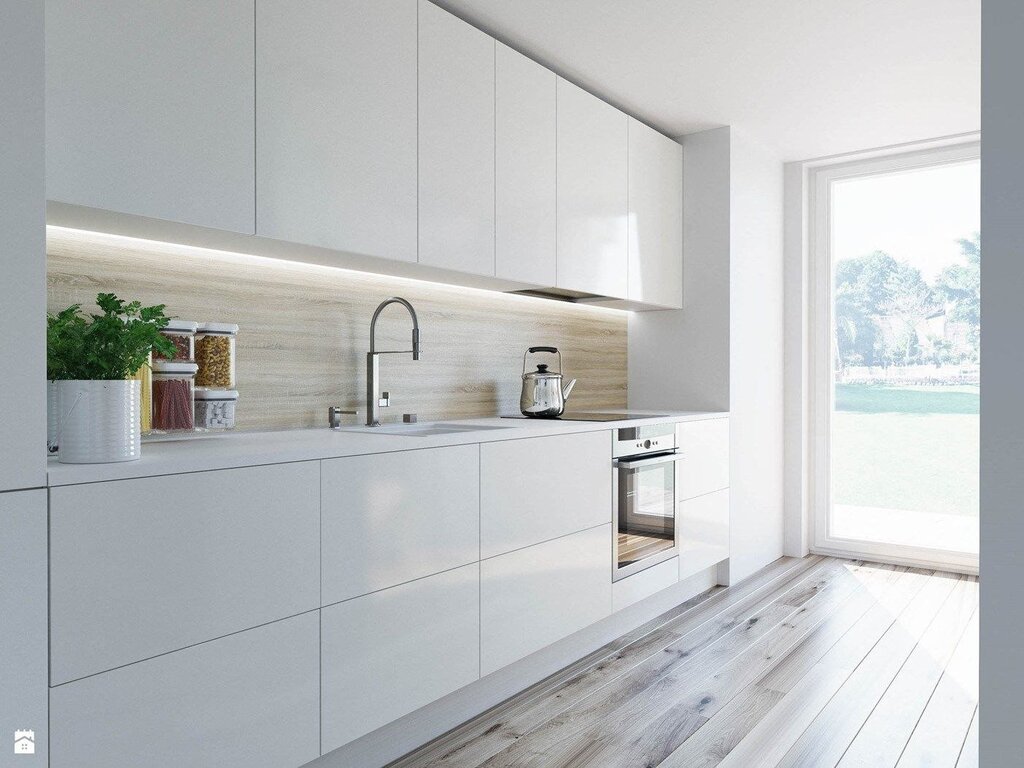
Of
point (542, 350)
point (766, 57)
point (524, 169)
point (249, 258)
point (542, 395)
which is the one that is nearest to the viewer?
point (249, 258)

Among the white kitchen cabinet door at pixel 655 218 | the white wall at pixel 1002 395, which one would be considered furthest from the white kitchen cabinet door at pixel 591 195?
the white wall at pixel 1002 395

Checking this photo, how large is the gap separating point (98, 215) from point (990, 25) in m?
1.75

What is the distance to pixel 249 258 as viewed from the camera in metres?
2.35

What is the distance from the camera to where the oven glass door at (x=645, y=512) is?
3000 millimetres

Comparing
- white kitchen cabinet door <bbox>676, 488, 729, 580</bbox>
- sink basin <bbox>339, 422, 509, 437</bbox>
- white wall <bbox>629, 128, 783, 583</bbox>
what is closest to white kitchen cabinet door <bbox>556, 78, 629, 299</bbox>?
white wall <bbox>629, 128, 783, 583</bbox>

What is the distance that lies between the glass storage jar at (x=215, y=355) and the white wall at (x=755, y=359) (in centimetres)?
264

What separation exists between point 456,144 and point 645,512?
5.56 feet

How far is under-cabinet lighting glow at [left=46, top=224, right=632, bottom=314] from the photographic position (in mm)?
1924

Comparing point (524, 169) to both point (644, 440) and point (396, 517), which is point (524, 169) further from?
point (396, 517)

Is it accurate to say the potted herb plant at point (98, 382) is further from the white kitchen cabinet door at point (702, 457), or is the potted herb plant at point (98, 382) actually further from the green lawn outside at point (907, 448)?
the green lawn outside at point (907, 448)

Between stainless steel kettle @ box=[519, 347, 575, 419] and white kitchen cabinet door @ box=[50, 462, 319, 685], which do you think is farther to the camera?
stainless steel kettle @ box=[519, 347, 575, 419]

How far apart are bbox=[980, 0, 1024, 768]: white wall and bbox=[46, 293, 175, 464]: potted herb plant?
1.47 m

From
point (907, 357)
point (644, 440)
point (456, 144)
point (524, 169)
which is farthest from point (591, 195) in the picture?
point (907, 357)

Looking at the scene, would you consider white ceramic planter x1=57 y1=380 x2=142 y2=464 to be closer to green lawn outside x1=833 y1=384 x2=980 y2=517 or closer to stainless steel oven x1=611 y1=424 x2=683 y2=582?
stainless steel oven x1=611 y1=424 x2=683 y2=582
